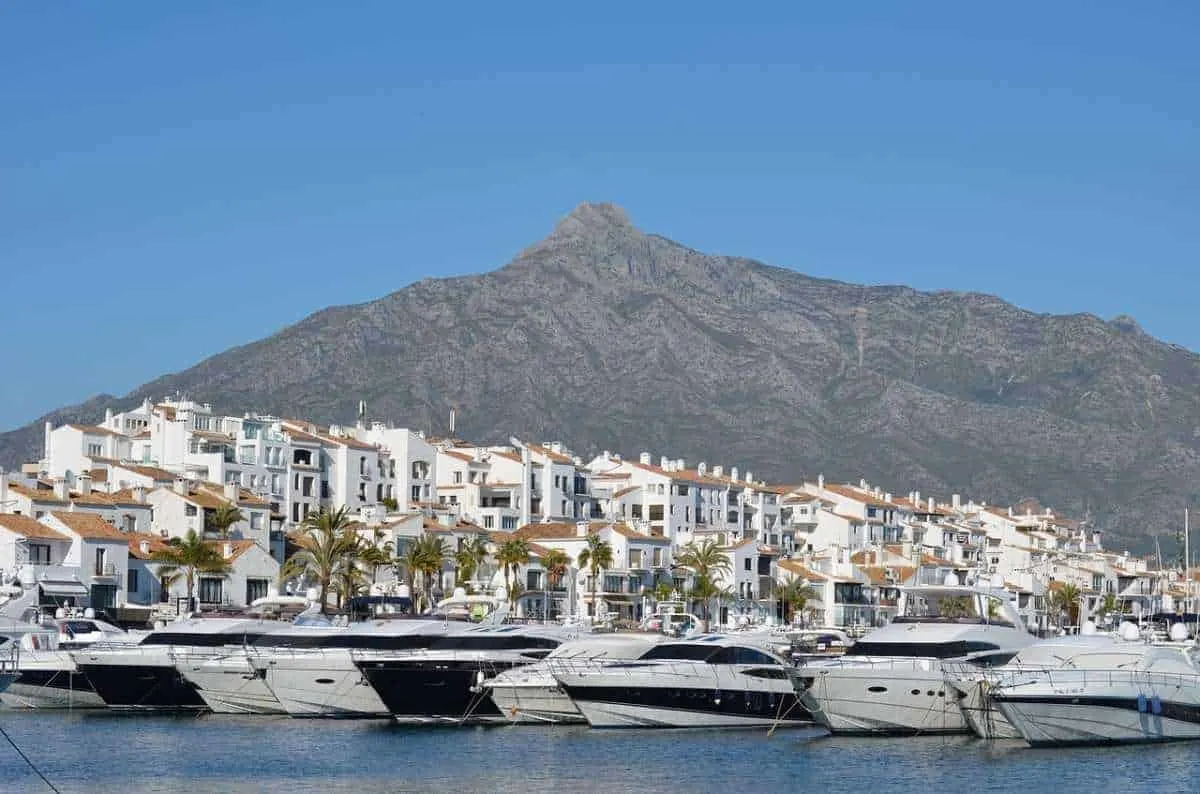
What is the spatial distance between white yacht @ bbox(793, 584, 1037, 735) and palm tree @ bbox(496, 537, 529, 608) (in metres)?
64.1

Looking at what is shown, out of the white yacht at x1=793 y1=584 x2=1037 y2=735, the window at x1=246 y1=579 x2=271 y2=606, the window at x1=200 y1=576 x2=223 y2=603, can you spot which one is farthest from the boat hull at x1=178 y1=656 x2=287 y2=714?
the window at x1=246 y1=579 x2=271 y2=606

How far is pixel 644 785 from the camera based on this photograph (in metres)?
48.2

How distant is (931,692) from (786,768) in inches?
268

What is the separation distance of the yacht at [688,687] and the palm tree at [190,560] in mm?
46307

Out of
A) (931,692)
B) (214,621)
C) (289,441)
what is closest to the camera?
(931,692)

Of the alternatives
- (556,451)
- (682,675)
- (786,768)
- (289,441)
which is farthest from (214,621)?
(556,451)

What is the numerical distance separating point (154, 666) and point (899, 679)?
2647 centimetres

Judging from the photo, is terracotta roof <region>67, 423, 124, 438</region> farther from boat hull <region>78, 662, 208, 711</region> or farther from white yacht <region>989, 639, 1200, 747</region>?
white yacht <region>989, 639, 1200, 747</region>

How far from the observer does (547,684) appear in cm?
6191

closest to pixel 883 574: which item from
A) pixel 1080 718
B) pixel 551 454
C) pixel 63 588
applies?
pixel 551 454

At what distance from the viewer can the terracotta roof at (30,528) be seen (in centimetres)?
9831

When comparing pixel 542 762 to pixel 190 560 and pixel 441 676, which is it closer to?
pixel 441 676

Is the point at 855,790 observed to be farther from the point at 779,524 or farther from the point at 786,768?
the point at 779,524

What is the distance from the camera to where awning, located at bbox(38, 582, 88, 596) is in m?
85.1
